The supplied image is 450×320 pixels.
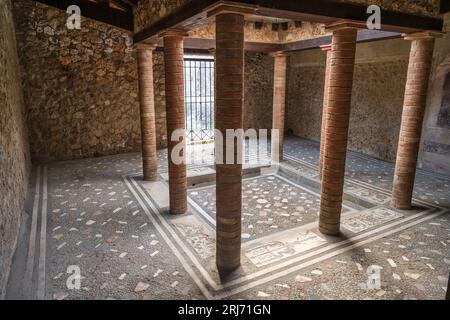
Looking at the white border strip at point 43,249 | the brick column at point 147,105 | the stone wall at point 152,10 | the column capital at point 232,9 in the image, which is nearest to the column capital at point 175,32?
the stone wall at point 152,10

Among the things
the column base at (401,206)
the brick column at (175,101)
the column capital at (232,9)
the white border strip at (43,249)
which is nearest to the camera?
the column capital at (232,9)

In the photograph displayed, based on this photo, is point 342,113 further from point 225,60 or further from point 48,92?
point 48,92

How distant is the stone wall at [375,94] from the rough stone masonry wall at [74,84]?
20.8 ft

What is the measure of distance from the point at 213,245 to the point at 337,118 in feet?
7.86

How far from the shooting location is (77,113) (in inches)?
327

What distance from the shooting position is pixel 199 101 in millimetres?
11703

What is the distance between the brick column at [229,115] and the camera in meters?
3.12

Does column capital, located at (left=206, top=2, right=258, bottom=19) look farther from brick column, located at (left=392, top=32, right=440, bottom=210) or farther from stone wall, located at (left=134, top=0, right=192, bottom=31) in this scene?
brick column, located at (left=392, top=32, right=440, bottom=210)

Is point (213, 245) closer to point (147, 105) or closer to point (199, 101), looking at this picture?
point (147, 105)

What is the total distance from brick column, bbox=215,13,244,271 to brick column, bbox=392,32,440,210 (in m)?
3.37

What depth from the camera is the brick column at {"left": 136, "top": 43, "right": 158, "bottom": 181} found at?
244 inches

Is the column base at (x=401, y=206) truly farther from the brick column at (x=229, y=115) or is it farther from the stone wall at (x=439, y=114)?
the brick column at (x=229, y=115)

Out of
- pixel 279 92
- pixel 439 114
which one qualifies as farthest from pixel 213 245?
pixel 439 114

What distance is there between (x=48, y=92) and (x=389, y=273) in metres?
8.22
